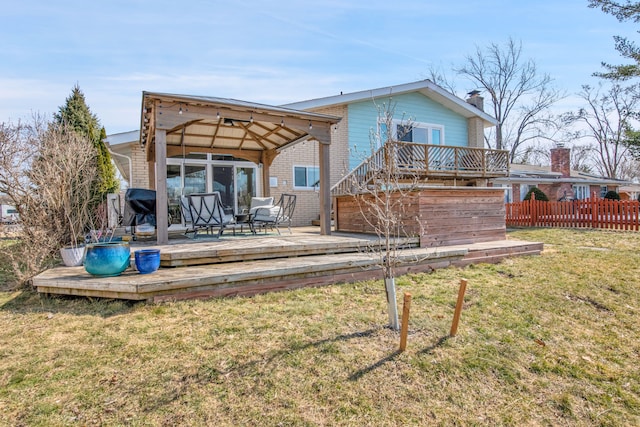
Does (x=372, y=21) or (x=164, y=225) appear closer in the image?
(x=164, y=225)

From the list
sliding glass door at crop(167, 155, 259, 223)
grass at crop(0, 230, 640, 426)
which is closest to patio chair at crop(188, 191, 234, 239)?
grass at crop(0, 230, 640, 426)

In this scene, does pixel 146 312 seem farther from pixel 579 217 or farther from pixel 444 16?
pixel 579 217

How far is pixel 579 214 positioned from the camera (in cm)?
1252

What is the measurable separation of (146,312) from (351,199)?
5592mm

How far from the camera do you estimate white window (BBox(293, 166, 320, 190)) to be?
11.8 metres

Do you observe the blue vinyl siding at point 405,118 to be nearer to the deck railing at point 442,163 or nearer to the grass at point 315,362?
the deck railing at point 442,163

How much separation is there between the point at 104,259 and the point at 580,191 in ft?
92.6

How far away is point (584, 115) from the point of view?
3155 centimetres

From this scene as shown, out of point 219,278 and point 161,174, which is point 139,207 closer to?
point 161,174

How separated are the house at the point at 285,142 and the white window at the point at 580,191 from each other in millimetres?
12839

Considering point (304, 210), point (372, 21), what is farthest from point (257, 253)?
point (372, 21)

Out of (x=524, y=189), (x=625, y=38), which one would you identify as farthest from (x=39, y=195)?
(x=524, y=189)

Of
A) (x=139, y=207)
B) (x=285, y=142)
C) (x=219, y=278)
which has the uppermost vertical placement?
(x=285, y=142)

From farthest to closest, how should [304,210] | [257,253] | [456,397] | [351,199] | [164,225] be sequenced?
[304,210]
[351,199]
[164,225]
[257,253]
[456,397]
